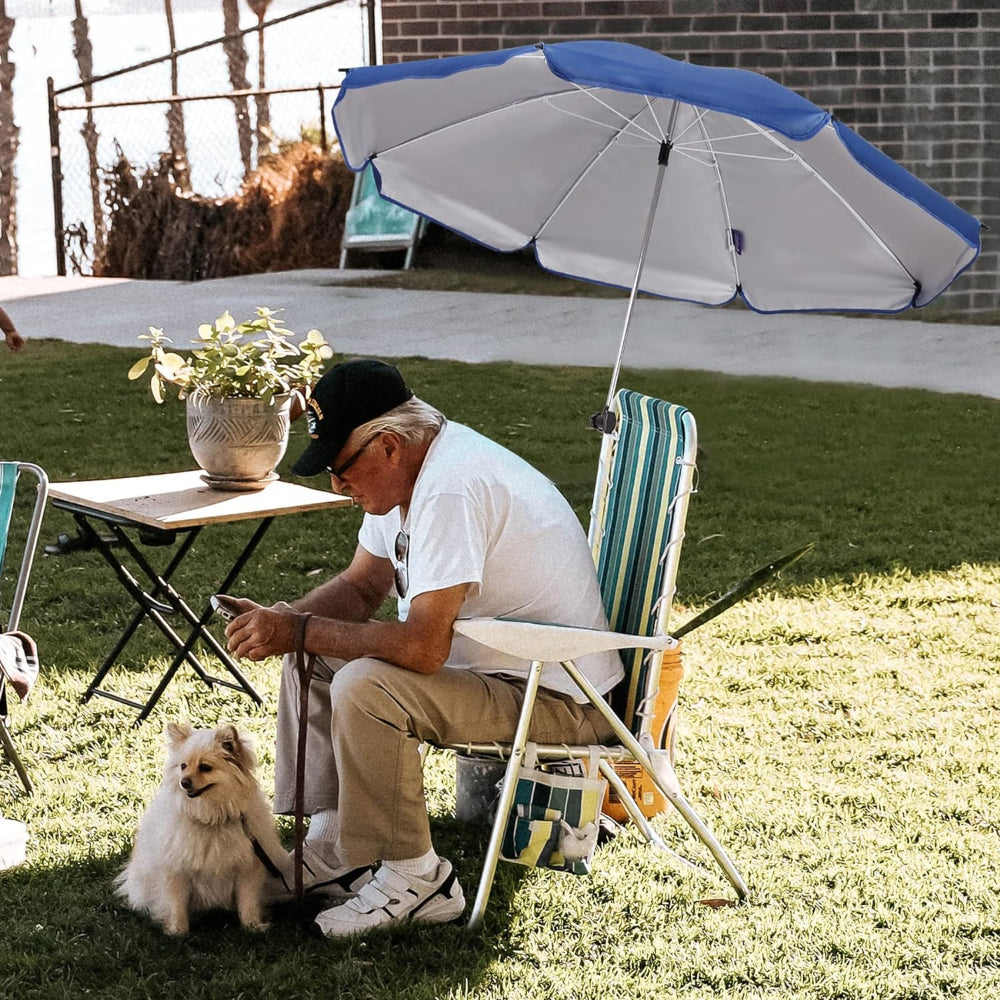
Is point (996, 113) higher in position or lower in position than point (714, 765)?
higher

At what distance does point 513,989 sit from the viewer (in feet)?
9.99

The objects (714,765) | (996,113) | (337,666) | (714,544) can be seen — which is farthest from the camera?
(996,113)

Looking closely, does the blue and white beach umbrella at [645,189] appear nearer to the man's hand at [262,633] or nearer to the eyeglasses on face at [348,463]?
the eyeglasses on face at [348,463]

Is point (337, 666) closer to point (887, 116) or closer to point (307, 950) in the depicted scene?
point (307, 950)

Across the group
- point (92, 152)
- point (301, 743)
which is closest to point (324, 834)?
point (301, 743)

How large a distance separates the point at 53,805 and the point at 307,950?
1.06m

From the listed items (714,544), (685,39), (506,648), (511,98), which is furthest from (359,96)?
(685,39)

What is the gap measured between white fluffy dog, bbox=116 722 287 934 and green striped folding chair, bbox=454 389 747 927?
0.48 meters

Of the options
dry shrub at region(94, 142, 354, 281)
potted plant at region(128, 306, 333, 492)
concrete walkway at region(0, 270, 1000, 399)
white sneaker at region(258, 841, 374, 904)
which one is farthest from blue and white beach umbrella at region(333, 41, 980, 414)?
dry shrub at region(94, 142, 354, 281)

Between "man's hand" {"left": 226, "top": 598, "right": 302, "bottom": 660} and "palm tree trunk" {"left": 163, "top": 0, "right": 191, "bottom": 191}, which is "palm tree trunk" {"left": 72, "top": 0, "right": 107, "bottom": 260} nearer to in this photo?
"palm tree trunk" {"left": 163, "top": 0, "right": 191, "bottom": 191}

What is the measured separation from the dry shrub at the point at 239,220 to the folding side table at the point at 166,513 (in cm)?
928

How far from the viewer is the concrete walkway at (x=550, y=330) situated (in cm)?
970

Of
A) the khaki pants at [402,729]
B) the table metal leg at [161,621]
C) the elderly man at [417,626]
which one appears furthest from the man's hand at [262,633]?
the table metal leg at [161,621]

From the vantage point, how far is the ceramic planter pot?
4.20 metres
